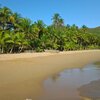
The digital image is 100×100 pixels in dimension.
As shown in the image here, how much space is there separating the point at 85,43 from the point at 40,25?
35.8 m

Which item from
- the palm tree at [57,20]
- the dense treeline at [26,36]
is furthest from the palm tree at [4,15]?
the palm tree at [57,20]

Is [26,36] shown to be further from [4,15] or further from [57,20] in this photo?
[57,20]

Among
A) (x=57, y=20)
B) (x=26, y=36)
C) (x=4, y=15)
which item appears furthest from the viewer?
(x=57, y=20)

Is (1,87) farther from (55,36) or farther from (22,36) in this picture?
(55,36)

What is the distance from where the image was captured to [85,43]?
86625 mm

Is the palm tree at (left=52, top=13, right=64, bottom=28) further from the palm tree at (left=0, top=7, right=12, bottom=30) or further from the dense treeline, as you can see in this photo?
the palm tree at (left=0, top=7, right=12, bottom=30)

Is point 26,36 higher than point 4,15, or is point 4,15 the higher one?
point 4,15

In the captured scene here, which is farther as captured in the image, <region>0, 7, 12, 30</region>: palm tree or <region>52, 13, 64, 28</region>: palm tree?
<region>52, 13, 64, 28</region>: palm tree

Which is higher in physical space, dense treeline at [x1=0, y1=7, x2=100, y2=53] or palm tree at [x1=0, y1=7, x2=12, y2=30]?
palm tree at [x1=0, y1=7, x2=12, y2=30]

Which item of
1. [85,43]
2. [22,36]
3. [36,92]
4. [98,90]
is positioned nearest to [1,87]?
[36,92]

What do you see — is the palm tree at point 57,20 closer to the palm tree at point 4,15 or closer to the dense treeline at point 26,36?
the dense treeline at point 26,36

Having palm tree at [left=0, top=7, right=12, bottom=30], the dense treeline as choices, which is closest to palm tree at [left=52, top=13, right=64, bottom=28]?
the dense treeline

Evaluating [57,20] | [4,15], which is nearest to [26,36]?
[4,15]

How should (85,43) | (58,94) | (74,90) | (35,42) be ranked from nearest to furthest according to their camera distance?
(58,94) < (74,90) < (35,42) < (85,43)
